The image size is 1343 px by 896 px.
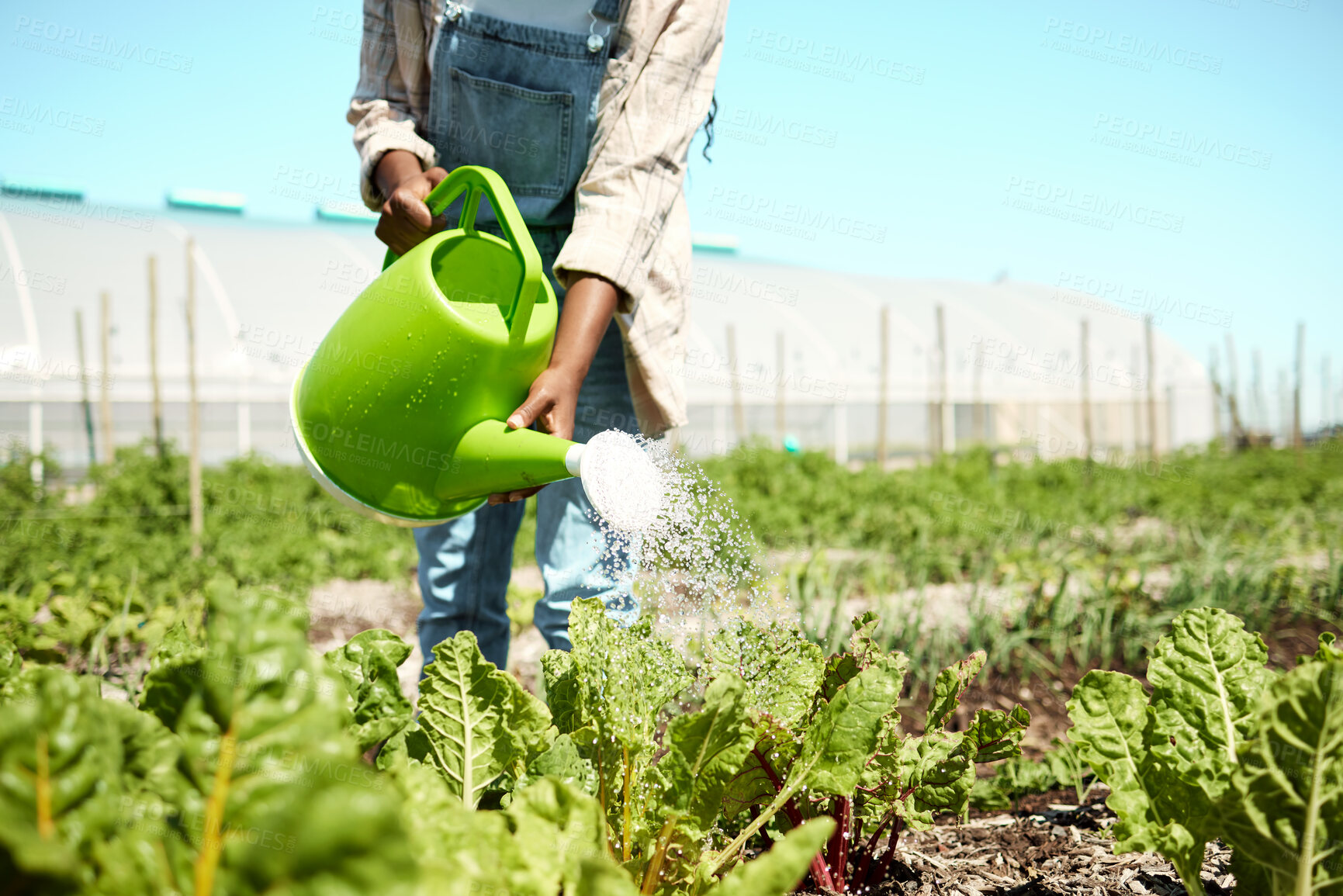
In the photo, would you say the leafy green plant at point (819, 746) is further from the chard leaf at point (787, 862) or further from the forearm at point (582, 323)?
the forearm at point (582, 323)

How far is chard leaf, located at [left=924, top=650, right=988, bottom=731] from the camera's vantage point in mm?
1036

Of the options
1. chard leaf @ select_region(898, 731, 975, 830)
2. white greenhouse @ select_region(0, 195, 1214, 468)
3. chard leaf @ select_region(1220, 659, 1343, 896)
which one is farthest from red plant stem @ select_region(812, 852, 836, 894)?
white greenhouse @ select_region(0, 195, 1214, 468)

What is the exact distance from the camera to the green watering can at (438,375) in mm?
1246

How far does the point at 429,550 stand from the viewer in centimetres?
175

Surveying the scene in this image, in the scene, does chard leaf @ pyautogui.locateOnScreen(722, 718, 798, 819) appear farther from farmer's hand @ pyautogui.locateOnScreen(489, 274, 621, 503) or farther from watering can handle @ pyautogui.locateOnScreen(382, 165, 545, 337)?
watering can handle @ pyautogui.locateOnScreen(382, 165, 545, 337)

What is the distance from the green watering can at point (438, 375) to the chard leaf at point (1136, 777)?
717mm

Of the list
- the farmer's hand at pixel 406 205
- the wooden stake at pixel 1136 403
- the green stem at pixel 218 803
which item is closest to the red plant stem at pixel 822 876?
the green stem at pixel 218 803

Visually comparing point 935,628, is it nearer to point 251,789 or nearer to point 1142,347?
point 251,789

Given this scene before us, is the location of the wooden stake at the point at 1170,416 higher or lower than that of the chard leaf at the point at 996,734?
higher

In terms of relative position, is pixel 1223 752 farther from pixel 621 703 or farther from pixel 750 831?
pixel 621 703

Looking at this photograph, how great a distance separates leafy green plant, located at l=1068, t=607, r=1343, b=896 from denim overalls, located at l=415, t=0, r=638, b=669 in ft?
2.59

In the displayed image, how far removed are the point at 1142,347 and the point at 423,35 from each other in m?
27.8

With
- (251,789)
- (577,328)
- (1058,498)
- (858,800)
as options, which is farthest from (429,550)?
(1058,498)

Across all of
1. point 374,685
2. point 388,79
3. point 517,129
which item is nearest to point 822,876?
point 374,685
